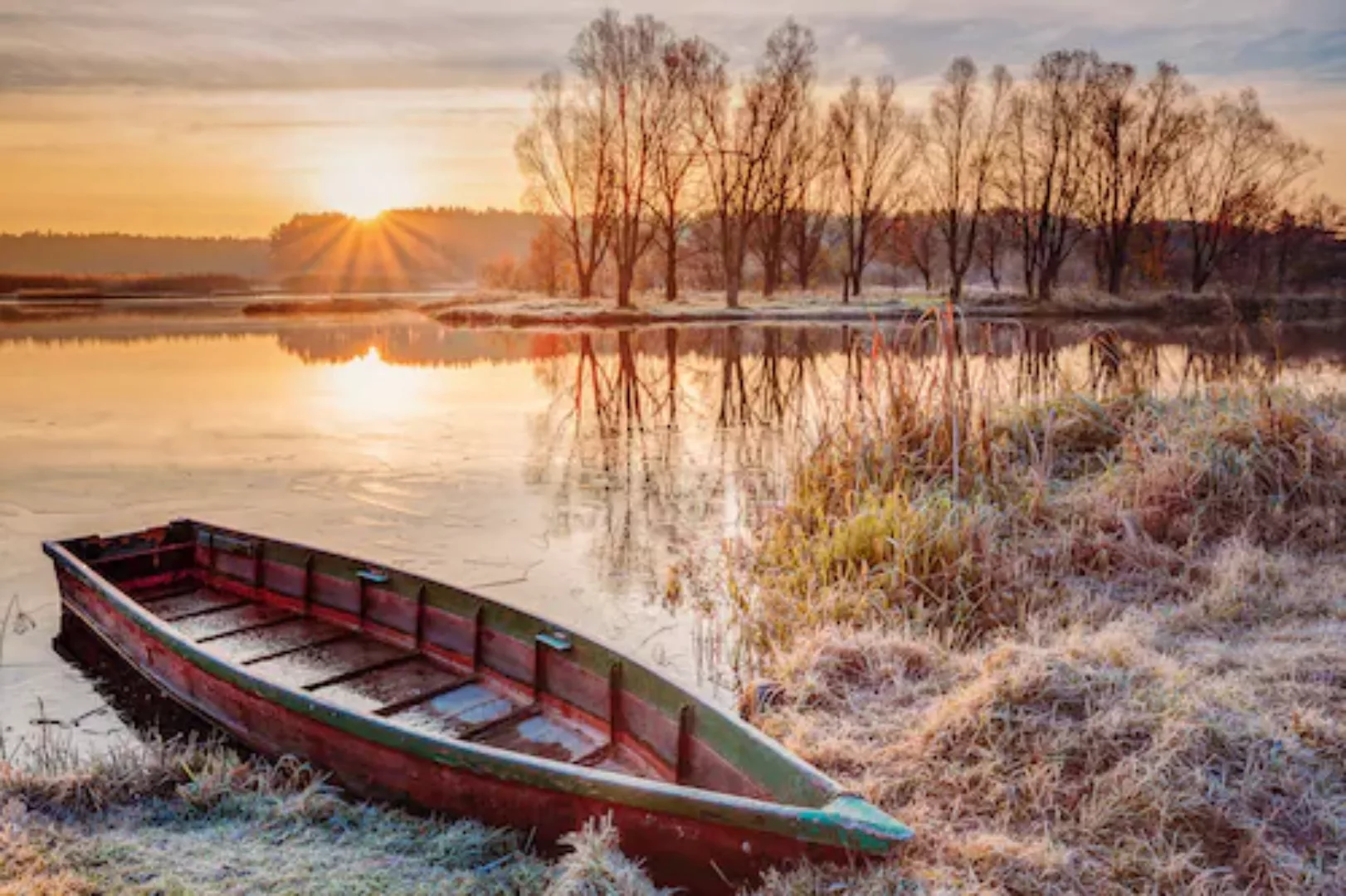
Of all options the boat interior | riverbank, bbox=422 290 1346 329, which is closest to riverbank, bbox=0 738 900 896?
the boat interior

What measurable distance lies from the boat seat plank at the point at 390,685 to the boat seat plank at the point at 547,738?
0.67 metres

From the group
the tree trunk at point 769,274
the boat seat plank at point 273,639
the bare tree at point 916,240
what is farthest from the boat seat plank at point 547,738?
the bare tree at point 916,240

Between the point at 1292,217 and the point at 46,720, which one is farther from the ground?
the point at 1292,217

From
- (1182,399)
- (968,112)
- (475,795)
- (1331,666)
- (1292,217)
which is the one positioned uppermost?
(968,112)

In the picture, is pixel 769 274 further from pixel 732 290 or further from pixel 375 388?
pixel 375 388

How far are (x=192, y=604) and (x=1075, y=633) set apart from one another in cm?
647

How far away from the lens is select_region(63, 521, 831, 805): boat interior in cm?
457

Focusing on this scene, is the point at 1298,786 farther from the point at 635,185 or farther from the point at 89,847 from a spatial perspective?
the point at 635,185

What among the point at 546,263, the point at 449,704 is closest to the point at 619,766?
the point at 449,704

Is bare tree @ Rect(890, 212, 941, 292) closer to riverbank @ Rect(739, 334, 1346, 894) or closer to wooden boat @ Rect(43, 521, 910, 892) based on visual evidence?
riverbank @ Rect(739, 334, 1346, 894)

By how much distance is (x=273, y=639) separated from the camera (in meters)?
7.04

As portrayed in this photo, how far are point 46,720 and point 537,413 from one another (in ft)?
38.0

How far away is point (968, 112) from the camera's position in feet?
161

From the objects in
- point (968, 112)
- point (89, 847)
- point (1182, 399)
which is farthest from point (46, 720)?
point (968, 112)
